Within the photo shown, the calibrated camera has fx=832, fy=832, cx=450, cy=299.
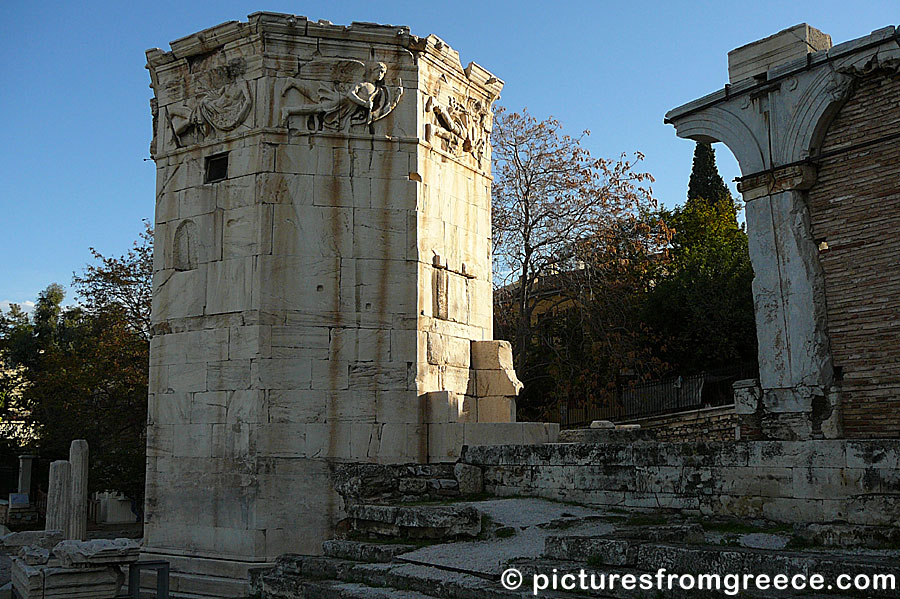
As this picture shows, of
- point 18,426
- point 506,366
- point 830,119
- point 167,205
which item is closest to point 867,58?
point 830,119

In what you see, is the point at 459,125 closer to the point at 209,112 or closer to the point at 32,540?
the point at 209,112

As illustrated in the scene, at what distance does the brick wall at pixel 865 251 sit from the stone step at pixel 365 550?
260 inches

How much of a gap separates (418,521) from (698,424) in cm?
1493

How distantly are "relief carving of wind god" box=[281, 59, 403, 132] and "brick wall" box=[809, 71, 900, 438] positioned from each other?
615 cm

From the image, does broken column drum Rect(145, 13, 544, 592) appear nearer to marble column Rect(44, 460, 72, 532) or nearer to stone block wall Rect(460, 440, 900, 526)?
stone block wall Rect(460, 440, 900, 526)

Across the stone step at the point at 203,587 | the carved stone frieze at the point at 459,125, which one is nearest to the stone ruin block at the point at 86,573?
the stone step at the point at 203,587

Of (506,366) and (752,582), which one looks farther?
(506,366)

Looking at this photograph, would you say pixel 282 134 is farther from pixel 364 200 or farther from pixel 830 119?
pixel 830 119

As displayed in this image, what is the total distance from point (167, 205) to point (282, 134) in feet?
6.70

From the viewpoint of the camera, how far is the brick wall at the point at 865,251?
10547 mm

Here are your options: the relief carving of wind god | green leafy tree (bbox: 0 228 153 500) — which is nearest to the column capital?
the relief carving of wind god

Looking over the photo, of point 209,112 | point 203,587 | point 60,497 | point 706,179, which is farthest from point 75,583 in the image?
point 706,179

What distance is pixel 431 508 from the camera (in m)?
7.46

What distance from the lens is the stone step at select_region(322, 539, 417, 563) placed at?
7.00m
